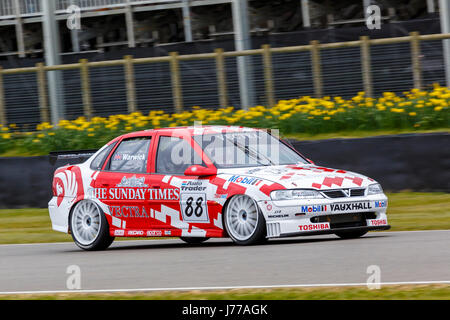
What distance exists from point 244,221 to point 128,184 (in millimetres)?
1880

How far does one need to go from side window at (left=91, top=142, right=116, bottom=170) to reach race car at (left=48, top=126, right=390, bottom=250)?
15mm

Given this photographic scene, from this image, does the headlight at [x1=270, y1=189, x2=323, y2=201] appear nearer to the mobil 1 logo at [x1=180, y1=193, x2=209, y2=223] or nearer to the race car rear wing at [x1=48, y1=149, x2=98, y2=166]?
the mobil 1 logo at [x1=180, y1=193, x2=209, y2=223]

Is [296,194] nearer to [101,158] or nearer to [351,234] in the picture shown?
[351,234]

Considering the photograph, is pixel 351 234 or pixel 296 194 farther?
pixel 351 234

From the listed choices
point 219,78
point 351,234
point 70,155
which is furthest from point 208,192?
point 219,78

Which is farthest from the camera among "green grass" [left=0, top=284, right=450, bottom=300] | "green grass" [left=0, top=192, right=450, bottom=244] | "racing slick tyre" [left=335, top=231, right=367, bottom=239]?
"green grass" [left=0, top=192, right=450, bottom=244]

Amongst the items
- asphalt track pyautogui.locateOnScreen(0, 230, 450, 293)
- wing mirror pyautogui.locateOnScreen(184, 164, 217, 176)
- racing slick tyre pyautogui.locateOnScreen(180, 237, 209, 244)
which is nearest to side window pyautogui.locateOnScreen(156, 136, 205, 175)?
wing mirror pyautogui.locateOnScreen(184, 164, 217, 176)

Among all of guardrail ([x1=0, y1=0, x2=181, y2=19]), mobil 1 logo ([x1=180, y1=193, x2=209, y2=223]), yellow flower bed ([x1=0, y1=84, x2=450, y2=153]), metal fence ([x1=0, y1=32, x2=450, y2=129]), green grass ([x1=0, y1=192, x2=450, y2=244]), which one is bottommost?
green grass ([x1=0, y1=192, x2=450, y2=244])

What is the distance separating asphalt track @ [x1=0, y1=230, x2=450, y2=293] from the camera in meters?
8.41

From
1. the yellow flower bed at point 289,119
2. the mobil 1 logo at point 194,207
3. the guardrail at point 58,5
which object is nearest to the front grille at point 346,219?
the mobil 1 logo at point 194,207

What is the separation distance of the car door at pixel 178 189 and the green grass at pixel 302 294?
11.9 ft

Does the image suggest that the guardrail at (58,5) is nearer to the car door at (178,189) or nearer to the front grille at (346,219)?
the car door at (178,189)

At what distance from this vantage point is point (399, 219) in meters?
14.3

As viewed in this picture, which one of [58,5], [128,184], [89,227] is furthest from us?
[58,5]
